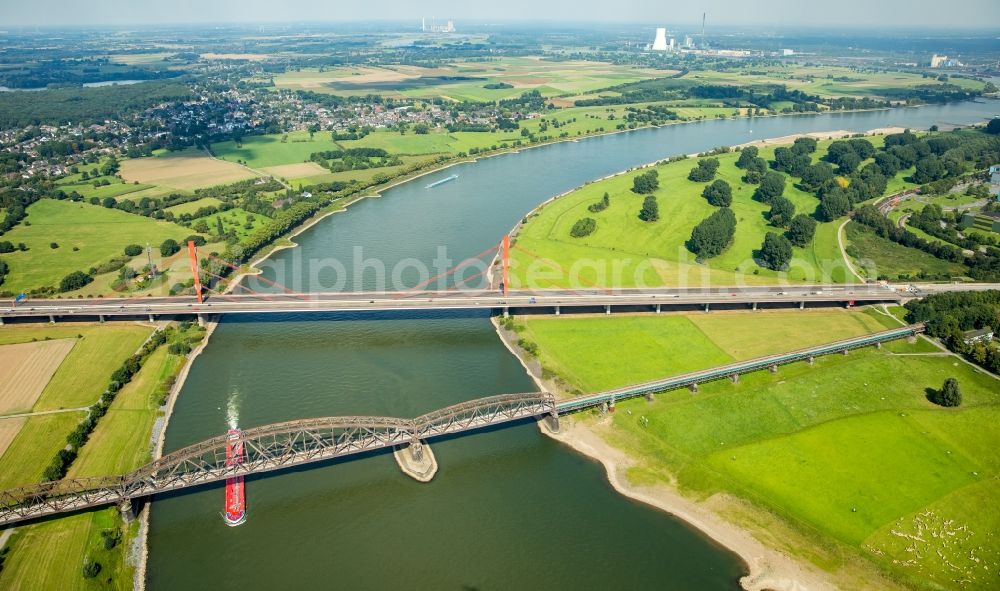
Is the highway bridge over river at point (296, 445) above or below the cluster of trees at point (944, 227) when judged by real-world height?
below

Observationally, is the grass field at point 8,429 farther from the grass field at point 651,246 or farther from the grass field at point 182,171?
the grass field at point 182,171

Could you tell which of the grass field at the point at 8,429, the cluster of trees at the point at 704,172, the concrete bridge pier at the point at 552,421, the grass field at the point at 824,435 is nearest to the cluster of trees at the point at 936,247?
the grass field at the point at 824,435

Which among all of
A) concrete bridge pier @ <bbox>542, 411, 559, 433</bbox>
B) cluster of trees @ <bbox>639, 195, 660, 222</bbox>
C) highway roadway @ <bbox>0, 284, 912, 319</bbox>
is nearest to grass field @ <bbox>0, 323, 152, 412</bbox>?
highway roadway @ <bbox>0, 284, 912, 319</bbox>

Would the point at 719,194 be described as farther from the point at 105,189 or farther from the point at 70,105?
the point at 70,105

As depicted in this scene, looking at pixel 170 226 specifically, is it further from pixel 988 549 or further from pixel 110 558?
pixel 988 549

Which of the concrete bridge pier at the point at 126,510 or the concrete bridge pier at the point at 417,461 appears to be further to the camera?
the concrete bridge pier at the point at 417,461

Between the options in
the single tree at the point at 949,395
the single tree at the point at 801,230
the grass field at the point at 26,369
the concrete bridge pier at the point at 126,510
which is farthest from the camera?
the single tree at the point at 801,230

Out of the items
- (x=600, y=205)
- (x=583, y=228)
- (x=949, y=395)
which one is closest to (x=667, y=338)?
(x=949, y=395)
